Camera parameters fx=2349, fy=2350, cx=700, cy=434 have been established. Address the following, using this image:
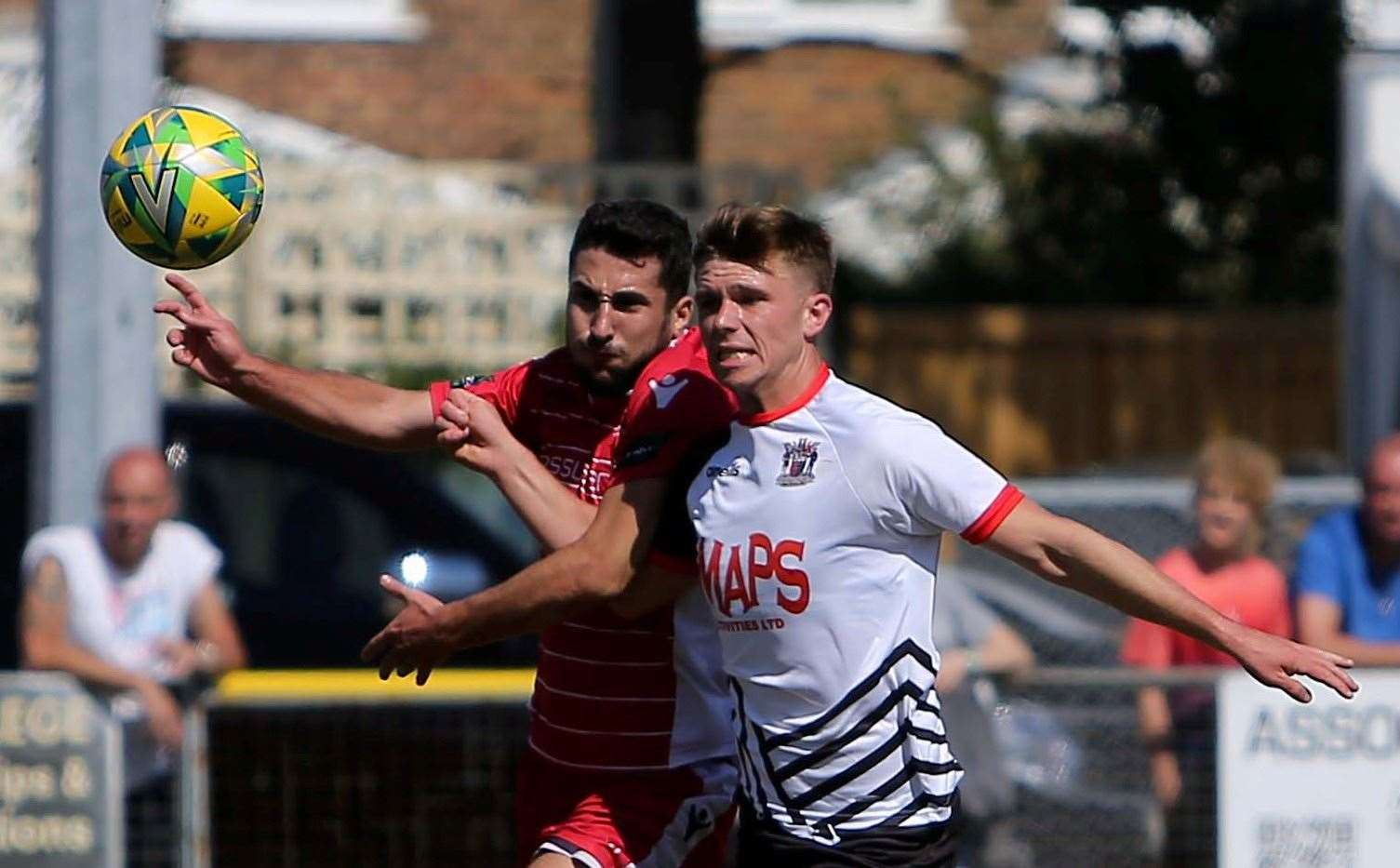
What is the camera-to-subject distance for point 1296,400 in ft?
51.7

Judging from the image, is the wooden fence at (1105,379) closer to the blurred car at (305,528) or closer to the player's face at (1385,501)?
the blurred car at (305,528)

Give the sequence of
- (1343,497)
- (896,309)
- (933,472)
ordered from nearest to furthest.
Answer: (933,472) → (1343,497) → (896,309)

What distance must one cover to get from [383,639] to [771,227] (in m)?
1.18

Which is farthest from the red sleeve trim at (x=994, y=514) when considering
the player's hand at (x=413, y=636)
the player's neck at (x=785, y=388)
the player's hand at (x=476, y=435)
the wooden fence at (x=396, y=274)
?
the wooden fence at (x=396, y=274)

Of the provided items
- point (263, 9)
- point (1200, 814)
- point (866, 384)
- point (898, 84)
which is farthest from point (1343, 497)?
point (263, 9)

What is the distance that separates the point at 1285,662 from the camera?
4613 millimetres

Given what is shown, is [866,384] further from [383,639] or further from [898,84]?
[383,639]

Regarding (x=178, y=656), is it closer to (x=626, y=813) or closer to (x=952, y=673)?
(x=952, y=673)

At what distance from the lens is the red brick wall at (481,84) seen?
18281 millimetres

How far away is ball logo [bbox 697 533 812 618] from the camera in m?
4.80

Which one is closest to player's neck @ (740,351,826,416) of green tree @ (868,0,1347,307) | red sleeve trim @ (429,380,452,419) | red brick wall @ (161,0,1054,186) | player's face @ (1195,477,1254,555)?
red sleeve trim @ (429,380,452,419)

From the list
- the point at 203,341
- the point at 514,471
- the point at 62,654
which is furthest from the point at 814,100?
the point at 514,471

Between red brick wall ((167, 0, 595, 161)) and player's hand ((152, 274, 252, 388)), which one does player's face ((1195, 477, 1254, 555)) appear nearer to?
player's hand ((152, 274, 252, 388))

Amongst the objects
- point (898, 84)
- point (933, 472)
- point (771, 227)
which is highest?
point (898, 84)
